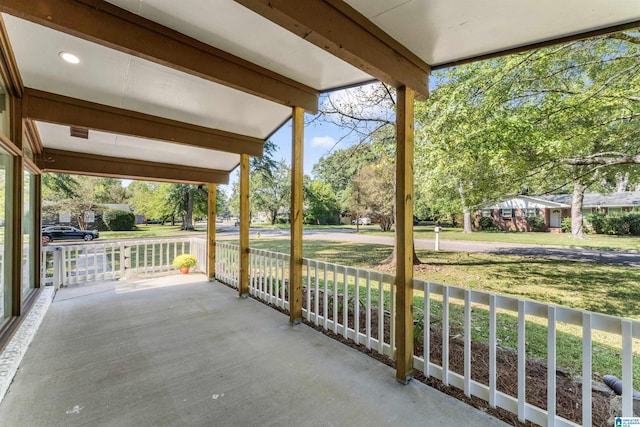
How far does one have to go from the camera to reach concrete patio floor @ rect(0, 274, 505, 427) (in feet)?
6.06

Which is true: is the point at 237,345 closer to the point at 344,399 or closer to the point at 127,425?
the point at 127,425

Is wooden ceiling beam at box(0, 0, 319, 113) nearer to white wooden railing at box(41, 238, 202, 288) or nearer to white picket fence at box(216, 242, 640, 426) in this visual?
white picket fence at box(216, 242, 640, 426)

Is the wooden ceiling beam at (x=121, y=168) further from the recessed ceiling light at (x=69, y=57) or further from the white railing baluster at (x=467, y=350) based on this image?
the white railing baluster at (x=467, y=350)

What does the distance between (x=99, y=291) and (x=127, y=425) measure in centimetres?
444

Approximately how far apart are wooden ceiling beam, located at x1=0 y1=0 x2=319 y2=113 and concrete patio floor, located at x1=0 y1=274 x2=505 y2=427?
2576 millimetres

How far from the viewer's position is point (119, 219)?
18.0 metres

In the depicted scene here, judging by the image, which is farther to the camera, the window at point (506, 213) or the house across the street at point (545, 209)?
the window at point (506, 213)

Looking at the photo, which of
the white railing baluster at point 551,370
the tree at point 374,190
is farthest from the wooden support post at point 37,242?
the tree at point 374,190

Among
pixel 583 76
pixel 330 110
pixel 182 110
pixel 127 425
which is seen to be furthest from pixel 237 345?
pixel 583 76

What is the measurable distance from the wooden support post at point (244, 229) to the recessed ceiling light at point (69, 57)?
258 cm

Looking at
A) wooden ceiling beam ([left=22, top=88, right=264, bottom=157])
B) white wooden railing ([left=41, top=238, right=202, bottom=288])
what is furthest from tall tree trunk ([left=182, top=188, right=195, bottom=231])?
wooden ceiling beam ([left=22, top=88, right=264, bottom=157])

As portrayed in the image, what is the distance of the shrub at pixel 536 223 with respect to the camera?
20109mm

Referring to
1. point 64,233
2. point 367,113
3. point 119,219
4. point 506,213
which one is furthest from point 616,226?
point 119,219

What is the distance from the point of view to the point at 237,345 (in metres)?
2.91
